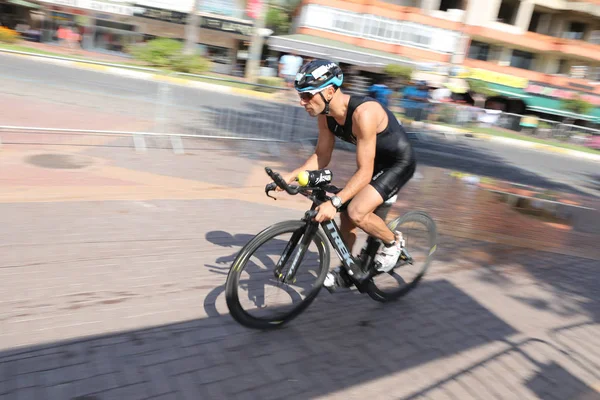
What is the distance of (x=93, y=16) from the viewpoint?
1369 inches

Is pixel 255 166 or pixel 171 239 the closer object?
pixel 171 239

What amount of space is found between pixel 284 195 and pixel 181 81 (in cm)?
427

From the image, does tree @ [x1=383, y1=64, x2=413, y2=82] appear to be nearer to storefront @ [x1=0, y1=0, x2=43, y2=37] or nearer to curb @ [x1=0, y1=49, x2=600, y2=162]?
curb @ [x1=0, y1=49, x2=600, y2=162]

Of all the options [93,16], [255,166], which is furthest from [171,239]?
[93,16]

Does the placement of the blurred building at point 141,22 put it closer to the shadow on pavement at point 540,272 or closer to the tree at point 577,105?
the tree at point 577,105

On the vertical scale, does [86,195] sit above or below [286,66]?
below

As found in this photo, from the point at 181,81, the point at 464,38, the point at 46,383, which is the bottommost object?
the point at 46,383

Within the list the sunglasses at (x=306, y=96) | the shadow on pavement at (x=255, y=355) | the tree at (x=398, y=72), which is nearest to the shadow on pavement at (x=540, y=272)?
the shadow on pavement at (x=255, y=355)

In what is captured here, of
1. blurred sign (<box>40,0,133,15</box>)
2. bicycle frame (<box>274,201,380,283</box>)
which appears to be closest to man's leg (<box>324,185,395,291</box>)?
bicycle frame (<box>274,201,380,283</box>)

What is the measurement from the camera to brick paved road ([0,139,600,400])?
3068 millimetres

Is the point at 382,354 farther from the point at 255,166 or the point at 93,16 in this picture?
the point at 93,16

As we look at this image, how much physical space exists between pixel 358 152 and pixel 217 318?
153 centimetres

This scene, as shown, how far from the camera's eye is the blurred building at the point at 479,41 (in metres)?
33.6

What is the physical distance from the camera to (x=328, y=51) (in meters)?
31.8
